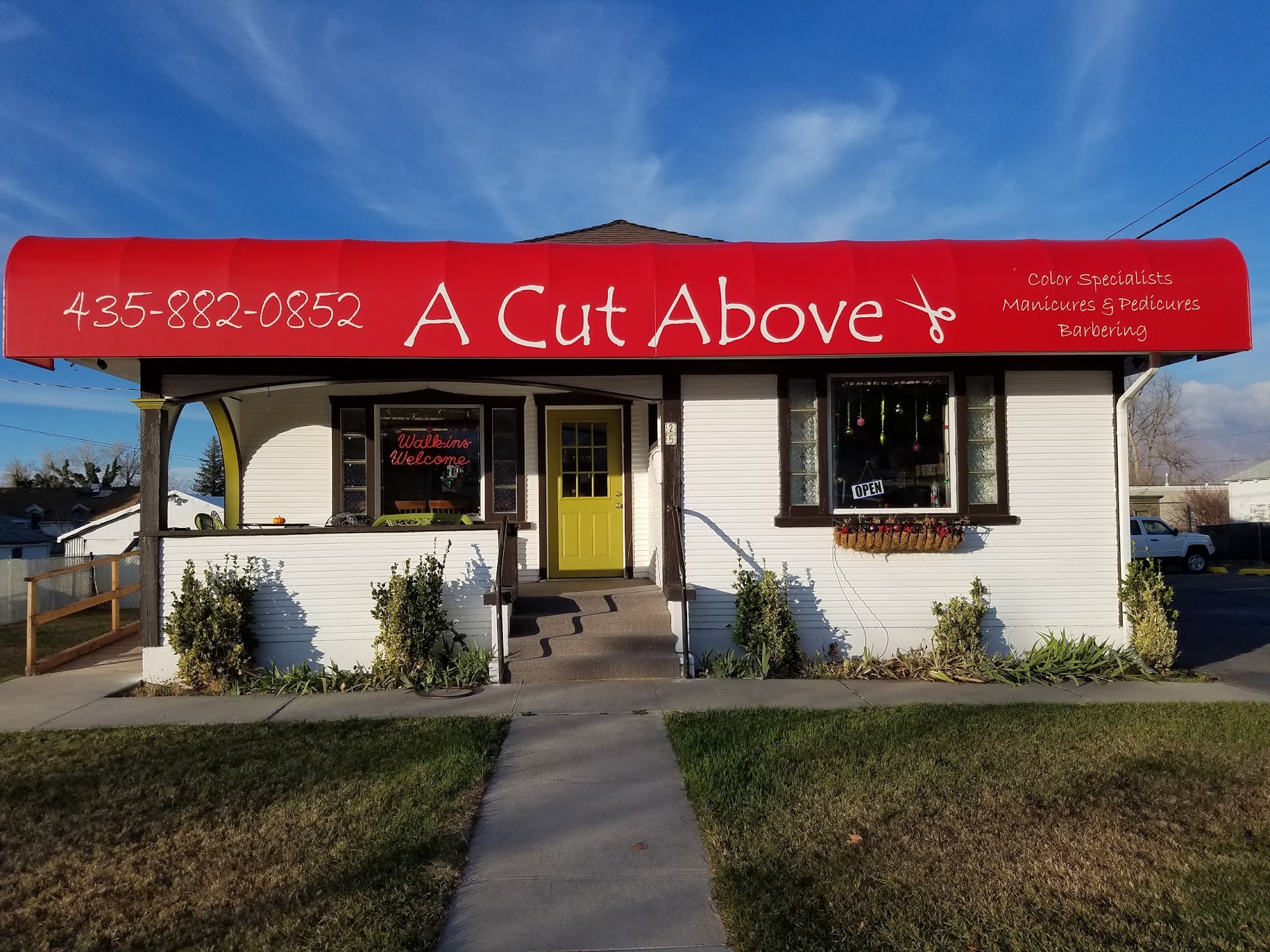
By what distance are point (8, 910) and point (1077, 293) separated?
885 centimetres

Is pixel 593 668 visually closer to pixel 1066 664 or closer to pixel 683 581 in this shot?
pixel 683 581

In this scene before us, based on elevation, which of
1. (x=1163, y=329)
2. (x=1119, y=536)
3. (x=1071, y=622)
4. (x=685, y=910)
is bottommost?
(x=685, y=910)

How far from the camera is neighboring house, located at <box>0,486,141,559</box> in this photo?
37.9 m

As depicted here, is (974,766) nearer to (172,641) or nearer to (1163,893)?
(1163,893)

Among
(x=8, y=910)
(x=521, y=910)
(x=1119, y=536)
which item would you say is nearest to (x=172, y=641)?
(x=8, y=910)

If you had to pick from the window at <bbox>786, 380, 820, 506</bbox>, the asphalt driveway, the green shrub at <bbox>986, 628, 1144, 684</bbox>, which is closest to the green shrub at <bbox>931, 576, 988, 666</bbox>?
the green shrub at <bbox>986, 628, 1144, 684</bbox>

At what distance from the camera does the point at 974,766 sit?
16.2ft

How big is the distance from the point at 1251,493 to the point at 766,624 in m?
46.1

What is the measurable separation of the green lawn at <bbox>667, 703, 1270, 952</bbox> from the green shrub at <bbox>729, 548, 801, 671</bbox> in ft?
4.24

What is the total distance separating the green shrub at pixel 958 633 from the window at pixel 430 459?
5628 mm

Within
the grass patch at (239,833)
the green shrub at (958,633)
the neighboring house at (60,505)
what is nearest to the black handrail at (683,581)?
the grass patch at (239,833)

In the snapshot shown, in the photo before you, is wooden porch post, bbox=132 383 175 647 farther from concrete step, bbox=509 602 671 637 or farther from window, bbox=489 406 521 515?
window, bbox=489 406 521 515

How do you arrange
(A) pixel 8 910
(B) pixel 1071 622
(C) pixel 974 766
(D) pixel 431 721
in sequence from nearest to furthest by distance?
1. (A) pixel 8 910
2. (C) pixel 974 766
3. (D) pixel 431 721
4. (B) pixel 1071 622

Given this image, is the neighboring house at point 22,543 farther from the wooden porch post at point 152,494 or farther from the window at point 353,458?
the wooden porch post at point 152,494
